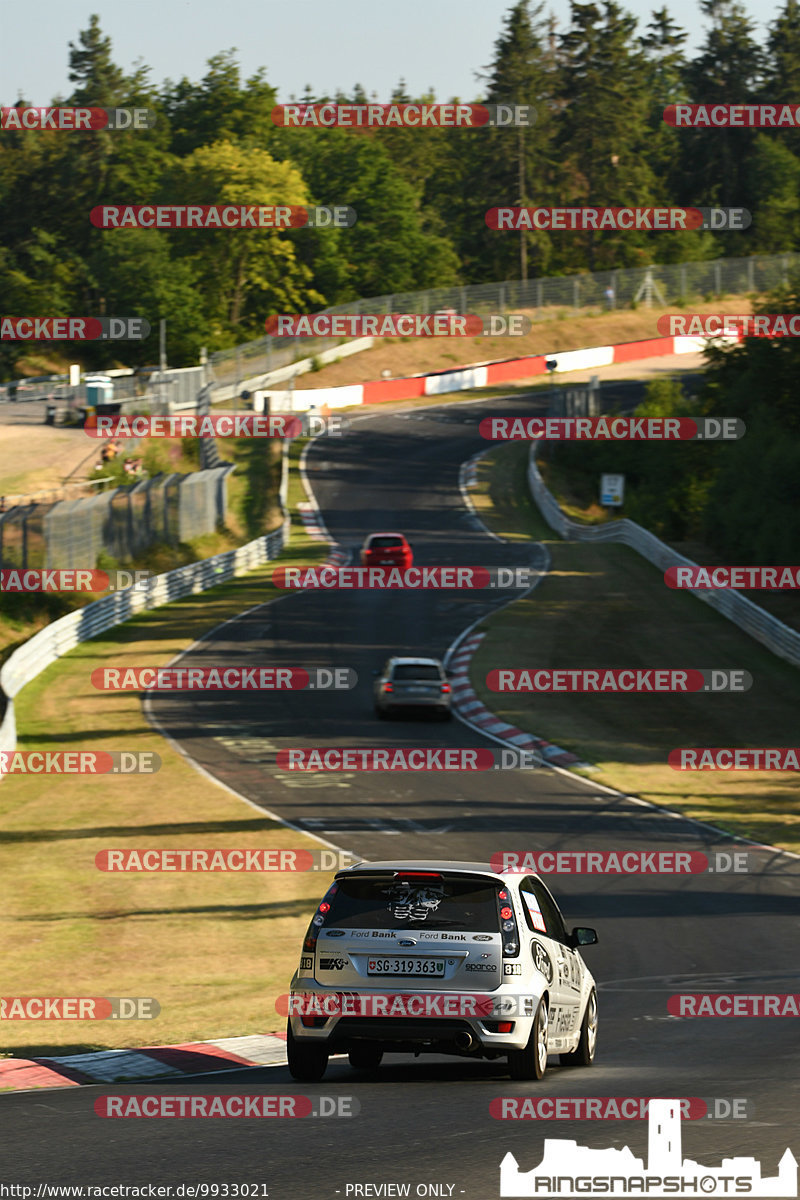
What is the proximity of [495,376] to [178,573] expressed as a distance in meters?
46.6

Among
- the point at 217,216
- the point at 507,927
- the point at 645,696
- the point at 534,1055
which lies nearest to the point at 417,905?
the point at 507,927

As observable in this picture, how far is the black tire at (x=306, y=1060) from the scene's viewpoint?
9.05 meters

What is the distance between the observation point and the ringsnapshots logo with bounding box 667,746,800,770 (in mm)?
26844

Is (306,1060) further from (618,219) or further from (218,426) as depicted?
(618,219)

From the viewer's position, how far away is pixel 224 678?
3344cm

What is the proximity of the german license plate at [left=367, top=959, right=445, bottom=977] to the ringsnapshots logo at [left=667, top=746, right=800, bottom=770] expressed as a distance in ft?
59.8

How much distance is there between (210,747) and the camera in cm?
2723

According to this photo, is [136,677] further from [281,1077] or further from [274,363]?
[274,363]

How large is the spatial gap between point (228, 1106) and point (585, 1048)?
10.2 ft

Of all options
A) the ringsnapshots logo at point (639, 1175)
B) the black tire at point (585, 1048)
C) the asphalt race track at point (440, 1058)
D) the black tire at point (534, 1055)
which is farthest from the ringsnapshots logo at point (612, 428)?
the ringsnapshots logo at point (639, 1175)

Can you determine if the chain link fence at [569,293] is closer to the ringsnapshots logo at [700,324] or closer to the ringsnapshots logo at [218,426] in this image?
the ringsnapshots logo at [700,324]

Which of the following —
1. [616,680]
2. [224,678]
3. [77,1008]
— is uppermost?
[77,1008]

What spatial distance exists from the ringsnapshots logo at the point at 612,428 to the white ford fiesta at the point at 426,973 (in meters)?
41.2

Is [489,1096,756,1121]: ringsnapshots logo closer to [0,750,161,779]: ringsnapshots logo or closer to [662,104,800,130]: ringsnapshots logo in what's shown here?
[0,750,161,779]: ringsnapshots logo
